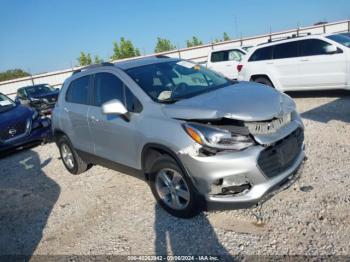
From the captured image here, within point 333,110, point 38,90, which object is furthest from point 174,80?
point 38,90

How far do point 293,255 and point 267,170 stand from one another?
0.80m

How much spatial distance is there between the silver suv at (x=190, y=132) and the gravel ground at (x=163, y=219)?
14.2 inches

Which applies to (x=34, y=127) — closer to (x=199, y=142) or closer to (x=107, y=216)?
(x=107, y=216)

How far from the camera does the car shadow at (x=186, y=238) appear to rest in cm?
340

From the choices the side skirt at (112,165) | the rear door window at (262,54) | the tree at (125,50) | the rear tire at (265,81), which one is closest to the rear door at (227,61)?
the rear door window at (262,54)

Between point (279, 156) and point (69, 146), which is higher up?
point (279, 156)

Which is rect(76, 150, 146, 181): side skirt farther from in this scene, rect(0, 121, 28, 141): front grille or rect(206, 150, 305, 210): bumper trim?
rect(0, 121, 28, 141): front grille

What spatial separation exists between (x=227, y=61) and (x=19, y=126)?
905 centimetres

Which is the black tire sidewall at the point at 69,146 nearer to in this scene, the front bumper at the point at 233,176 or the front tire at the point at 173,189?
the front tire at the point at 173,189

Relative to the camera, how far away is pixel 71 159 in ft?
20.4

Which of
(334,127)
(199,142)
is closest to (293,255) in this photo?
(199,142)

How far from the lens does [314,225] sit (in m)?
3.50

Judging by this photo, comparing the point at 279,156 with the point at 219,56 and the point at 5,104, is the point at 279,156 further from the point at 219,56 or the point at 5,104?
the point at 219,56

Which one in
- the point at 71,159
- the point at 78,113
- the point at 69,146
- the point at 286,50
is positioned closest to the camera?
the point at 78,113
